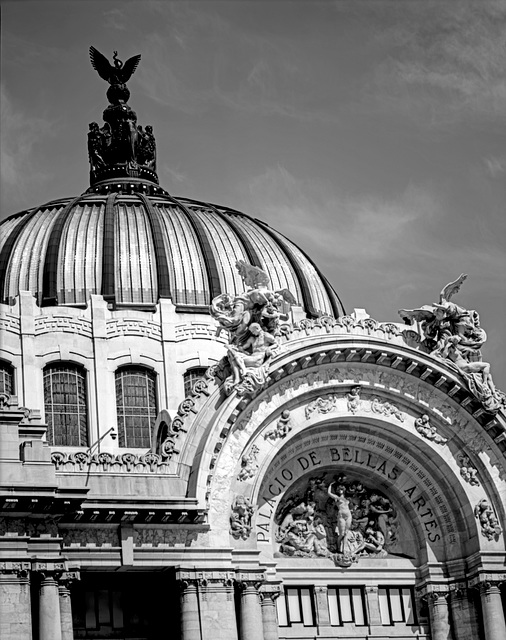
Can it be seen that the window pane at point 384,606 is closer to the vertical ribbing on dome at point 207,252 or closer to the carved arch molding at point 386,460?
the carved arch molding at point 386,460

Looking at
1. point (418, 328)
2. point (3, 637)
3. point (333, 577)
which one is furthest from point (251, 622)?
point (418, 328)

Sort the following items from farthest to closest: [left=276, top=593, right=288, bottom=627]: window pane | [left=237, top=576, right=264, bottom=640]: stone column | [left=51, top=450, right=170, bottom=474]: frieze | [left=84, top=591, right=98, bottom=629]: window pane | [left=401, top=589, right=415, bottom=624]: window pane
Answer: [left=401, top=589, right=415, bottom=624]: window pane < [left=276, top=593, right=288, bottom=627]: window pane < [left=84, top=591, right=98, bottom=629]: window pane < [left=237, top=576, right=264, bottom=640]: stone column < [left=51, top=450, right=170, bottom=474]: frieze

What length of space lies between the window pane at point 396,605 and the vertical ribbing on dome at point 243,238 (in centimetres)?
1582

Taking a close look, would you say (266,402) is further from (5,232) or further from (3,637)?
(5,232)

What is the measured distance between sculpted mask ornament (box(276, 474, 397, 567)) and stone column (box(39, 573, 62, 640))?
9.13 m

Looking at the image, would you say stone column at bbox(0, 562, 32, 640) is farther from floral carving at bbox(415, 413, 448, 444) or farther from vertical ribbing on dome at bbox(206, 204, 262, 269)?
vertical ribbing on dome at bbox(206, 204, 262, 269)

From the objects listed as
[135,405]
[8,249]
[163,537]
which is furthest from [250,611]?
[8,249]

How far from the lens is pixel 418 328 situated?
53344 mm

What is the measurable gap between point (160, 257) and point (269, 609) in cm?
1746

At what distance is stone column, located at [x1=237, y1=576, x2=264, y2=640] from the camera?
48312 millimetres

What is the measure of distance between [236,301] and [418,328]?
6.32m

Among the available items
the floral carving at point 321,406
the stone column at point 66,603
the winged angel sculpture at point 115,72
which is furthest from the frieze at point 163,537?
the winged angel sculpture at point 115,72

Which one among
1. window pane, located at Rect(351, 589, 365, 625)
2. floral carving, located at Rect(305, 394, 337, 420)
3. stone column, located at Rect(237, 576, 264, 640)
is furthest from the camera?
window pane, located at Rect(351, 589, 365, 625)

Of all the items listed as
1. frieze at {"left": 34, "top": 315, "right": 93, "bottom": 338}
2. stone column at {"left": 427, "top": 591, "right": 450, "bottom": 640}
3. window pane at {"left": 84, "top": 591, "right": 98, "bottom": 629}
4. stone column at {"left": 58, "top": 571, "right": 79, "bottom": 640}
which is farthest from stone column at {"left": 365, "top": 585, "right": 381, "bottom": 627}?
frieze at {"left": 34, "top": 315, "right": 93, "bottom": 338}
